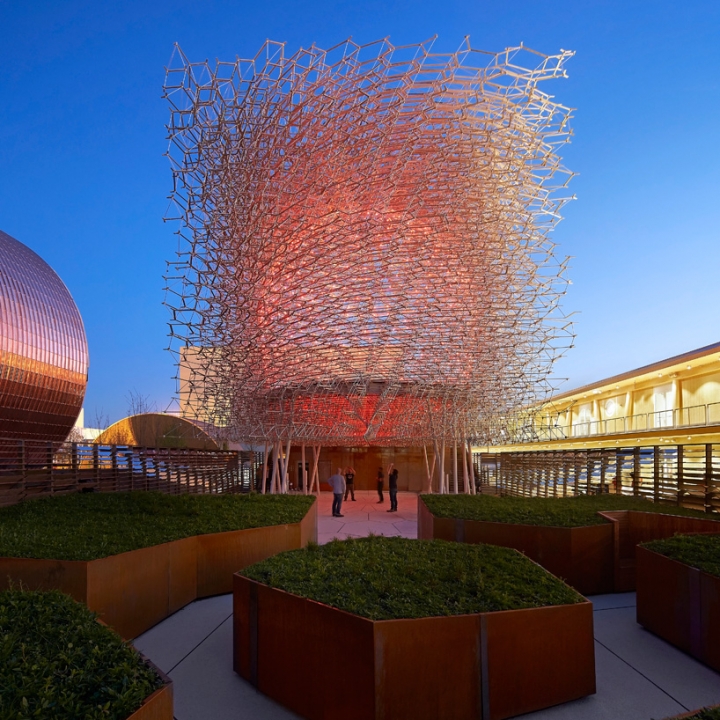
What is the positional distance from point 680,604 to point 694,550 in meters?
0.69

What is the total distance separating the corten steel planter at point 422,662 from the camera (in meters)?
4.87

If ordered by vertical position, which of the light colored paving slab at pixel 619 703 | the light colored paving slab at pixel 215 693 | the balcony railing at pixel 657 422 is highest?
the balcony railing at pixel 657 422

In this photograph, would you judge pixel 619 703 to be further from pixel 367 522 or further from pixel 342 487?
pixel 342 487

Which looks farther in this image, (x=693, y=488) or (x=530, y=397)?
(x=530, y=397)

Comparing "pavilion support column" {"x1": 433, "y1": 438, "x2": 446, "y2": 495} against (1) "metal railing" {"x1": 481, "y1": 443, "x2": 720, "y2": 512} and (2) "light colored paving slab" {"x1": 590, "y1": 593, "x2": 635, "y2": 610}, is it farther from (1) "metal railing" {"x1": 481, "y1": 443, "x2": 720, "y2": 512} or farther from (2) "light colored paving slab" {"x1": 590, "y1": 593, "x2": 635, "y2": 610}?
(2) "light colored paving slab" {"x1": 590, "y1": 593, "x2": 635, "y2": 610}

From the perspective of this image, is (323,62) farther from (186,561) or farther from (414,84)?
(186,561)

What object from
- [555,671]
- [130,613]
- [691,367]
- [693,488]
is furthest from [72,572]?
[691,367]

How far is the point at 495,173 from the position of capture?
72.4ft

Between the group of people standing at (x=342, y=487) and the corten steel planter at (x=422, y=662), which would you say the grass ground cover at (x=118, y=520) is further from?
the group of people standing at (x=342, y=487)

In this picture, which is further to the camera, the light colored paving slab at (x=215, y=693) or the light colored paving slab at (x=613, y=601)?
the light colored paving slab at (x=613, y=601)

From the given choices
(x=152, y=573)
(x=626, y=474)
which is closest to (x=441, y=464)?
(x=626, y=474)

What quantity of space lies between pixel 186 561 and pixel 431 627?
4807 mm

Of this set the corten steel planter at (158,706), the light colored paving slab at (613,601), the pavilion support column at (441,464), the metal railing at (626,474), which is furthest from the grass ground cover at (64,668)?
the pavilion support column at (441,464)

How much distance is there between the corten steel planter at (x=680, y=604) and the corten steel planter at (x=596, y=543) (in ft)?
4.87
